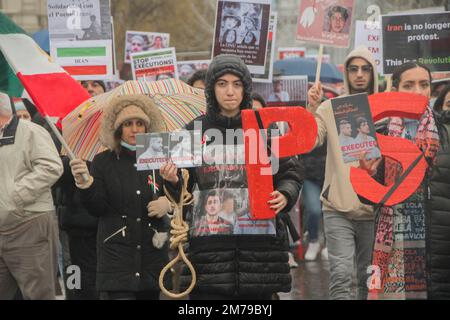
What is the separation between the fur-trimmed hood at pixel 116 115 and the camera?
7543 millimetres

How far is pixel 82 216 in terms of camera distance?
873 centimetres

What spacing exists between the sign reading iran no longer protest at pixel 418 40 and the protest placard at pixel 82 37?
2.63 metres

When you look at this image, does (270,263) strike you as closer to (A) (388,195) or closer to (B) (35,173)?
(A) (388,195)

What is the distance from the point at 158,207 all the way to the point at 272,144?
3.80 ft

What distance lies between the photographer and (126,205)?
24.6 ft

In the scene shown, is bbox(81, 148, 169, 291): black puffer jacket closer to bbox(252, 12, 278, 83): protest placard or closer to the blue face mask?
the blue face mask

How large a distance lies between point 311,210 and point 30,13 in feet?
37.7

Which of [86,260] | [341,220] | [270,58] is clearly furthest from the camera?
[270,58]

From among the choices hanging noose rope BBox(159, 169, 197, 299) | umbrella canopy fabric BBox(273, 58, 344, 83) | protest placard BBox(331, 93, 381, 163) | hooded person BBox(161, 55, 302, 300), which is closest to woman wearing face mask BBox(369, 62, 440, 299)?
protest placard BBox(331, 93, 381, 163)

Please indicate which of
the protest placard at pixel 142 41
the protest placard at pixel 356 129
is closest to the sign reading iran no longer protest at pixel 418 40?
the protest placard at pixel 356 129

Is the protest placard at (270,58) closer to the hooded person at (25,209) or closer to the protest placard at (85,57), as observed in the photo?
the protest placard at (85,57)

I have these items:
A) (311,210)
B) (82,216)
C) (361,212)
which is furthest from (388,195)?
(311,210)

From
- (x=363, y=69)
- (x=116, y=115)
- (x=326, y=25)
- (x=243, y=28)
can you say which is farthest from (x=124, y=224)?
(x=243, y=28)

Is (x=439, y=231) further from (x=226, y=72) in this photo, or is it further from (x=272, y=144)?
(x=226, y=72)
